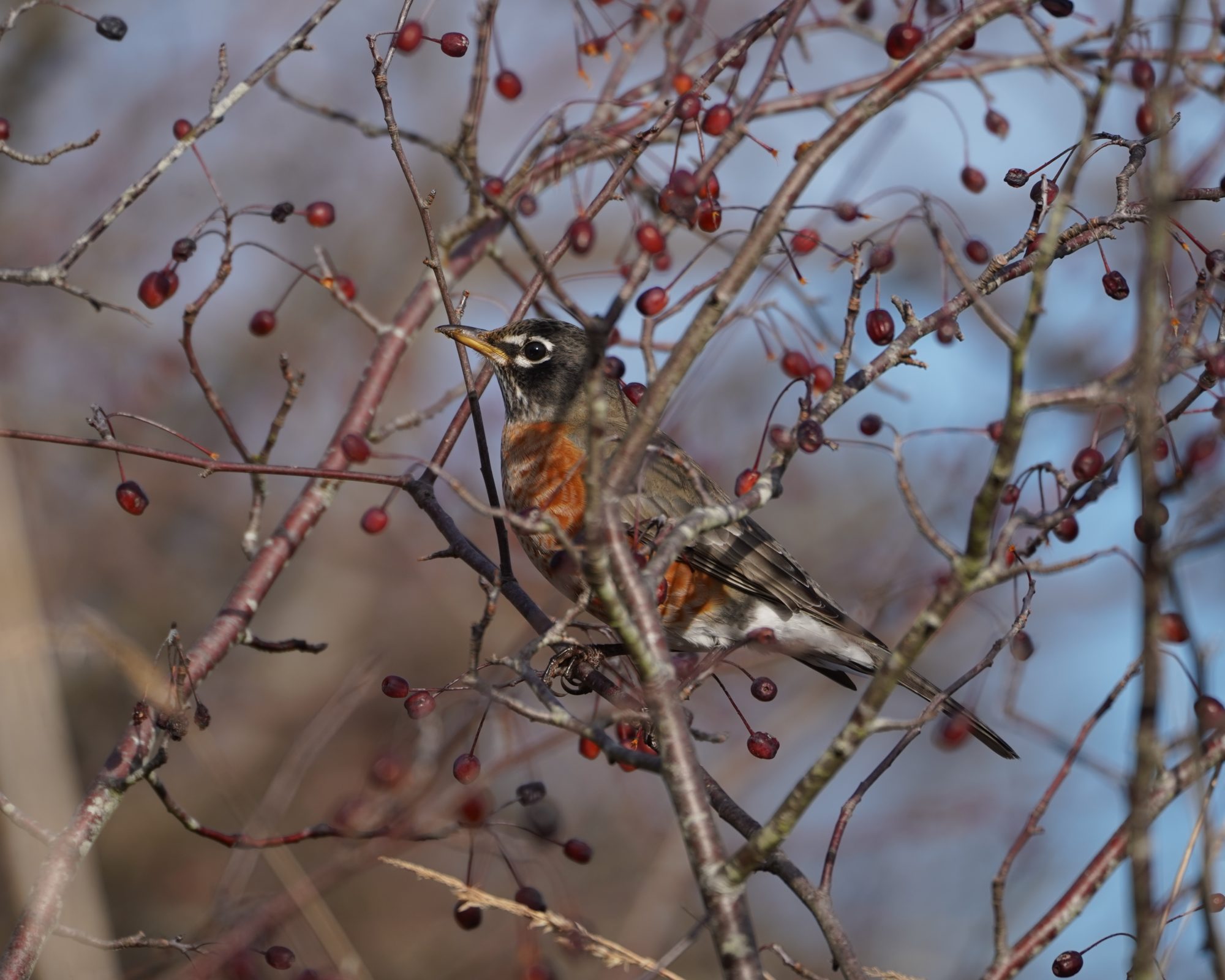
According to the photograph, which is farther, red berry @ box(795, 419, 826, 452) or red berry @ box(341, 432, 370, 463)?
red berry @ box(341, 432, 370, 463)

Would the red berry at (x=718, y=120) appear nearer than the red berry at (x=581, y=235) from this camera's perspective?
No

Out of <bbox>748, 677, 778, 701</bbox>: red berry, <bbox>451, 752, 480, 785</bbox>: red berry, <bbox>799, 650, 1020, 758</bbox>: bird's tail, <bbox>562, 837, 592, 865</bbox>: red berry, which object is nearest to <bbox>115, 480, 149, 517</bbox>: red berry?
<bbox>451, 752, 480, 785</bbox>: red berry

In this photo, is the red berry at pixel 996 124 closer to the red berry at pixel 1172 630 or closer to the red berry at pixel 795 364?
the red berry at pixel 795 364

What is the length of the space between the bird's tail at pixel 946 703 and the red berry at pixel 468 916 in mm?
1492

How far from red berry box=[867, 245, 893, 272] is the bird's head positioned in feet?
8.07

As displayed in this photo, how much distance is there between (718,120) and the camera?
137 inches

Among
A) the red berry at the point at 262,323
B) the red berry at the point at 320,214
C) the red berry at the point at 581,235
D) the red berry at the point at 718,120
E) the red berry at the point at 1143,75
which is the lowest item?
the red berry at the point at 581,235

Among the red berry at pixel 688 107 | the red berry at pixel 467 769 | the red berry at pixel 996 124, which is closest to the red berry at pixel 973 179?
the red berry at pixel 996 124

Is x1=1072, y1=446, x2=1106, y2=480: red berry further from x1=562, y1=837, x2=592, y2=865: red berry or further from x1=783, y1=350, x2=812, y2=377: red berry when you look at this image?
x1=562, y1=837, x2=592, y2=865: red berry

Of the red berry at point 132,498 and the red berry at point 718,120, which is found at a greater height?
the red berry at point 718,120

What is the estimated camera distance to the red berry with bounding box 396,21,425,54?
3.81 metres

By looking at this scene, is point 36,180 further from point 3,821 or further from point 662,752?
point 662,752

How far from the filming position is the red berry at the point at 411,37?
381cm

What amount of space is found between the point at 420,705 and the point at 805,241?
1.74 m
